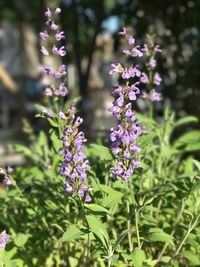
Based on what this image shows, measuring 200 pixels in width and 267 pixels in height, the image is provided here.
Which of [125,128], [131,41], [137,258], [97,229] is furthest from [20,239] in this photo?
[131,41]

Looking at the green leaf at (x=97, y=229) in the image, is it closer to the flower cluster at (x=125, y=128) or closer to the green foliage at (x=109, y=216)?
the green foliage at (x=109, y=216)

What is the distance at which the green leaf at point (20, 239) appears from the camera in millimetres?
2311

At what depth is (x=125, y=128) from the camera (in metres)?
1.85

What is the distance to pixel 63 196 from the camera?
236cm

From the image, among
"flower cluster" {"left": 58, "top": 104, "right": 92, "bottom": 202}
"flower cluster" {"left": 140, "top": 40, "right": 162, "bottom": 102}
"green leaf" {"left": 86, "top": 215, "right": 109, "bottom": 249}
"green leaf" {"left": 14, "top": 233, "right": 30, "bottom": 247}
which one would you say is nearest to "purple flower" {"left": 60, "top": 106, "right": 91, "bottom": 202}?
"flower cluster" {"left": 58, "top": 104, "right": 92, "bottom": 202}

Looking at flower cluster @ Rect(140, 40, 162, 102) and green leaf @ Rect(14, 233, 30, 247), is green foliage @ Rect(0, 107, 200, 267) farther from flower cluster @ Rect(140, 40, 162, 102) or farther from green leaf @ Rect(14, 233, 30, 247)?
flower cluster @ Rect(140, 40, 162, 102)

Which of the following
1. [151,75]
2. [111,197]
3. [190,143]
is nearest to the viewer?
[111,197]

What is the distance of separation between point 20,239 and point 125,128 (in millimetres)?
806

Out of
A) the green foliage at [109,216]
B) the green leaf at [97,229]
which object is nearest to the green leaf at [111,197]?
the green foliage at [109,216]

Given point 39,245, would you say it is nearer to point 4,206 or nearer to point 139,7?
point 4,206

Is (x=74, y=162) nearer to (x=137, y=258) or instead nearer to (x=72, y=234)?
(x=72, y=234)

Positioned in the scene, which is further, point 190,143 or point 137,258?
point 190,143

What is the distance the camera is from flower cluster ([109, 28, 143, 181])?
1.83 metres

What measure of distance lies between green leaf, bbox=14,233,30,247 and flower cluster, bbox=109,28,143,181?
64cm
